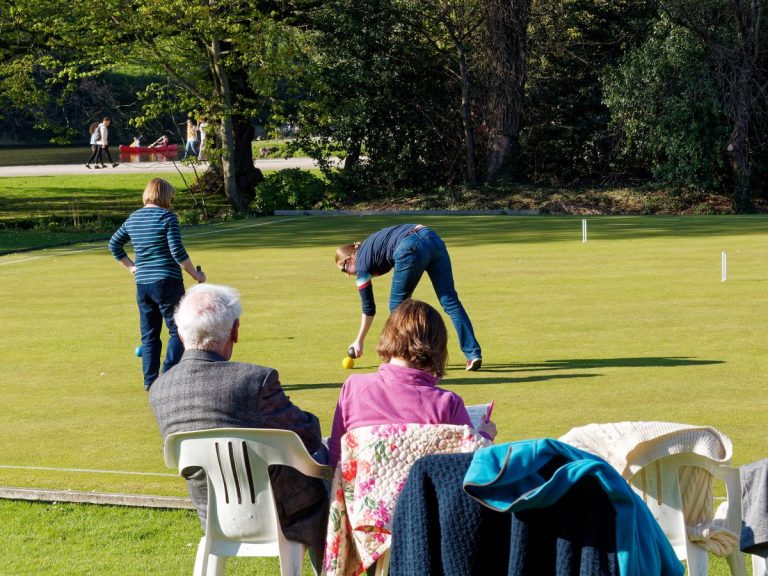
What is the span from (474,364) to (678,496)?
6.29m

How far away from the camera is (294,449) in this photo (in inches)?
188

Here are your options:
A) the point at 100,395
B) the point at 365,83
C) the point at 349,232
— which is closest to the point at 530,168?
the point at 365,83

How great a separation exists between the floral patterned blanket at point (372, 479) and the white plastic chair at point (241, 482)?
200mm

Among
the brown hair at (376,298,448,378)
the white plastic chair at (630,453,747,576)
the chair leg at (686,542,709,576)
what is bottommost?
the chair leg at (686,542,709,576)

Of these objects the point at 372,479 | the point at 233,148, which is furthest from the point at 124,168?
the point at 372,479

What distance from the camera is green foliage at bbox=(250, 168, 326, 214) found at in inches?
1305

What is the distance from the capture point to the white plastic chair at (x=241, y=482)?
4734 mm

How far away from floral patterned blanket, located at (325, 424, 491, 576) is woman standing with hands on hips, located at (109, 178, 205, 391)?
5.06m

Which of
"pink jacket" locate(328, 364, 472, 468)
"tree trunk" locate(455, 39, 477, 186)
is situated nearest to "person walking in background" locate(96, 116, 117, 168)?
"tree trunk" locate(455, 39, 477, 186)

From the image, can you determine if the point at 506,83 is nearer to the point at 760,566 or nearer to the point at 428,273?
the point at 428,273

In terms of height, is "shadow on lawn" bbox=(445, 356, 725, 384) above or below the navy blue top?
below

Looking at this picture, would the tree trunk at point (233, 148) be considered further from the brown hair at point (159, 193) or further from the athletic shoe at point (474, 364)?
the brown hair at point (159, 193)

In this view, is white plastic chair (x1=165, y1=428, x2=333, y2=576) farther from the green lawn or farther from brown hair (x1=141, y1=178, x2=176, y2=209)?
brown hair (x1=141, y1=178, x2=176, y2=209)

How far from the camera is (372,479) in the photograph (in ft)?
15.1
